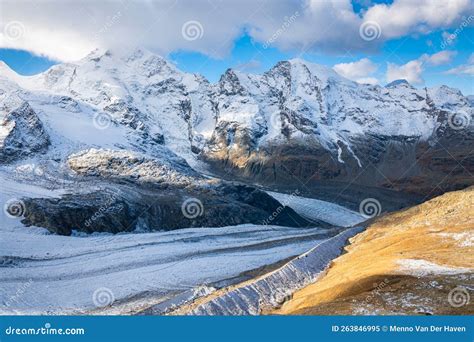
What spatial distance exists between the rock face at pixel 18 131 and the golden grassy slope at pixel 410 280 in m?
115

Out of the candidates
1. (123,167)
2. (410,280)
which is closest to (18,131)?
(123,167)

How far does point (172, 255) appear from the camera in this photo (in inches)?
3366

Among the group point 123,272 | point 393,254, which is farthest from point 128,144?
point 393,254

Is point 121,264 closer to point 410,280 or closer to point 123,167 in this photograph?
point 410,280

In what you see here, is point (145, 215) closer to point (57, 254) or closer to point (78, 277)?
point (57, 254)

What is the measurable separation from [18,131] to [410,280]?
144 meters

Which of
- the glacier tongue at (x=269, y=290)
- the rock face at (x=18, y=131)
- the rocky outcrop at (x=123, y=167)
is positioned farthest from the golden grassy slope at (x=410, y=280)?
the rock face at (x=18, y=131)

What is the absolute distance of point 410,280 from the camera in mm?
33250

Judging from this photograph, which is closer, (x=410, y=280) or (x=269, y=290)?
(x=410, y=280)

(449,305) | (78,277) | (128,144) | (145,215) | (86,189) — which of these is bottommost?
(449,305)

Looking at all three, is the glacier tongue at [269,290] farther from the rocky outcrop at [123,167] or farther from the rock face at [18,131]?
the rock face at [18,131]

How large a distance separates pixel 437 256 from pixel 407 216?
48362mm

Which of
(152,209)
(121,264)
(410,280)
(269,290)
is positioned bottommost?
(269,290)

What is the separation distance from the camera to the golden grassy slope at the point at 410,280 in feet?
90.9
